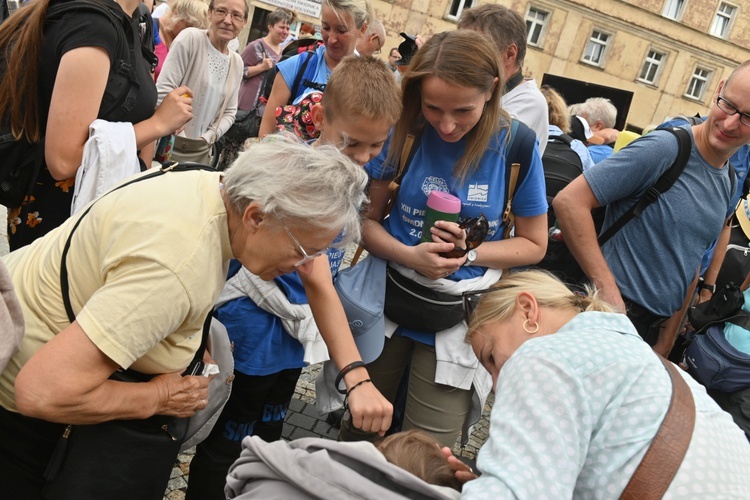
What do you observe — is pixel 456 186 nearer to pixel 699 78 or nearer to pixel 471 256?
pixel 471 256

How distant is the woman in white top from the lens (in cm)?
433

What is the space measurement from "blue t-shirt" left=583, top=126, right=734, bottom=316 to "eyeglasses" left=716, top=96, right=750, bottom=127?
0.58 feet

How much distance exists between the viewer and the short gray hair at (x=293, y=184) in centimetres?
160

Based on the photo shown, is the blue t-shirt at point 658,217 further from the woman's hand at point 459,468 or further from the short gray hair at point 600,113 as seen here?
the short gray hair at point 600,113

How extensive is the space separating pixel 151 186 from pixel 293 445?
0.71 meters

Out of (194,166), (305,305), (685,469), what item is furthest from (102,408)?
(685,469)

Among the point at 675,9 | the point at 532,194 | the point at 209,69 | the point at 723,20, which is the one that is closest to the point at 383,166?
the point at 532,194

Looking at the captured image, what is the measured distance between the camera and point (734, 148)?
279 cm

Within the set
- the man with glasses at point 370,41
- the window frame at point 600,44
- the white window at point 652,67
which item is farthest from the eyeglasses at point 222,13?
the white window at point 652,67

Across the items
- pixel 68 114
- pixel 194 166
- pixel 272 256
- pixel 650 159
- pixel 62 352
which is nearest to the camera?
pixel 62 352

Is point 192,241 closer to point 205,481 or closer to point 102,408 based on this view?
point 102,408

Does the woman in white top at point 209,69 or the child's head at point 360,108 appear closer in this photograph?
the child's head at point 360,108

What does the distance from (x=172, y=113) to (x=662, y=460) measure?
2117 millimetres

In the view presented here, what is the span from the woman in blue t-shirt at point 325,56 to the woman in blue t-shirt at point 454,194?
111 centimetres
